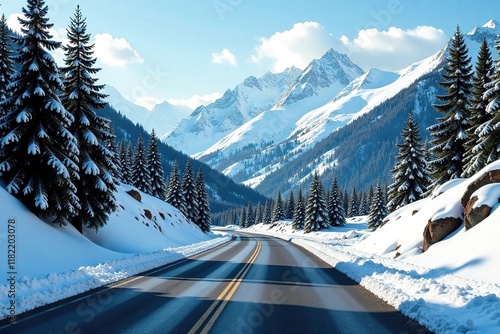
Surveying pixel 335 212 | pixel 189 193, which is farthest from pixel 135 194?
pixel 335 212

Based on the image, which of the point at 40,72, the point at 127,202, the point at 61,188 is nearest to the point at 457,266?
the point at 61,188

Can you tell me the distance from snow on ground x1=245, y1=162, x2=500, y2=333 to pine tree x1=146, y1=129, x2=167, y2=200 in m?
39.6

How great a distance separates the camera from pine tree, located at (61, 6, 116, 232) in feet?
71.6

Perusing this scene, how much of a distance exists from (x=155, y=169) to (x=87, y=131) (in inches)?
1510

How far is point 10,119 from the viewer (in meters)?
19.0

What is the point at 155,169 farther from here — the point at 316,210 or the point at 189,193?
the point at 316,210

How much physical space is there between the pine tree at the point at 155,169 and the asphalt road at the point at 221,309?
4660cm

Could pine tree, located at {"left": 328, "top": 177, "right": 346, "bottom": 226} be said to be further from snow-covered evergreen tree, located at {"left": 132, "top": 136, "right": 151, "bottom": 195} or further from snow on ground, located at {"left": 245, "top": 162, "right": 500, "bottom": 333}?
snow on ground, located at {"left": 245, "top": 162, "right": 500, "bottom": 333}

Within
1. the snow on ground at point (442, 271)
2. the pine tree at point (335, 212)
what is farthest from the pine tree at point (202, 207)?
the snow on ground at point (442, 271)

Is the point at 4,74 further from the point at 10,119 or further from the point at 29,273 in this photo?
the point at 29,273

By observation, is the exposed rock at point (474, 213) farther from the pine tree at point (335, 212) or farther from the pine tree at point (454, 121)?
the pine tree at point (335, 212)

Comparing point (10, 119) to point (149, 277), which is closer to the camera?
point (149, 277)

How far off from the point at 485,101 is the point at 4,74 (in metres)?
41.3

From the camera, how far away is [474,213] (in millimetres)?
17719
